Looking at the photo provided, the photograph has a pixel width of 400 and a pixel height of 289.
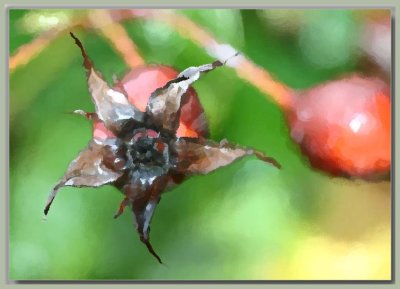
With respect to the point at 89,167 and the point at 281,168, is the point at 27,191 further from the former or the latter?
the point at 281,168

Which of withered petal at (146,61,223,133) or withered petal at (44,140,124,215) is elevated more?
withered petal at (146,61,223,133)

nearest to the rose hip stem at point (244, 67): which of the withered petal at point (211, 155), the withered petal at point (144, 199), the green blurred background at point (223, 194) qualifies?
the green blurred background at point (223, 194)

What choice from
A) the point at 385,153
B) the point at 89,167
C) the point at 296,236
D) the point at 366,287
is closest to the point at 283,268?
the point at 296,236

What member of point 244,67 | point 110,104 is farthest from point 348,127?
point 110,104

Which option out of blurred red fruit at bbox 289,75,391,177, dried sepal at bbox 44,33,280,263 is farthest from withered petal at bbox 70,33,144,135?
blurred red fruit at bbox 289,75,391,177

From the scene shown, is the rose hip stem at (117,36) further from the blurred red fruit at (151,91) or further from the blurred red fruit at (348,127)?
the blurred red fruit at (348,127)

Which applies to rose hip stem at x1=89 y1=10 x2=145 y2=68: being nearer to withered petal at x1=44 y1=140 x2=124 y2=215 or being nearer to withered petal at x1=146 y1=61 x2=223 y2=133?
withered petal at x1=146 y1=61 x2=223 y2=133
